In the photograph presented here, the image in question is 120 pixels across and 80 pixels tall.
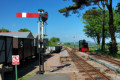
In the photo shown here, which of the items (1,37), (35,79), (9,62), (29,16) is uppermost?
(29,16)

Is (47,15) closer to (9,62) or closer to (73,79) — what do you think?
(9,62)

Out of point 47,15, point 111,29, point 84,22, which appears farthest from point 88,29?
point 47,15

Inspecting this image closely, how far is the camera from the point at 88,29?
1618 inches

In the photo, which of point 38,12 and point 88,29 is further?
point 88,29

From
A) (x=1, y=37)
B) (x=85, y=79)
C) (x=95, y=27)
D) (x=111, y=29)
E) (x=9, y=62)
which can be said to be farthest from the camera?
(x=95, y=27)

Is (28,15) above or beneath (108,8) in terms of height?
beneath

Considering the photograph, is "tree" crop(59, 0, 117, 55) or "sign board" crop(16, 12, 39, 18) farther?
"tree" crop(59, 0, 117, 55)

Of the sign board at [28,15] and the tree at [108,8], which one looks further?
the tree at [108,8]

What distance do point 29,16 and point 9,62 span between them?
3480 mm

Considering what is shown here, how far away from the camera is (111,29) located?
19.9 metres

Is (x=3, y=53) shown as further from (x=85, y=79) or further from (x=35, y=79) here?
(x=85, y=79)

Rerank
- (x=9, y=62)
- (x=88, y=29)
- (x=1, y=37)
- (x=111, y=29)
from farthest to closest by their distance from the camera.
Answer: (x=88, y=29)
(x=111, y=29)
(x=9, y=62)
(x=1, y=37)

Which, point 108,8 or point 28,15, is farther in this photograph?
point 108,8

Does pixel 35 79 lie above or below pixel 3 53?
below
